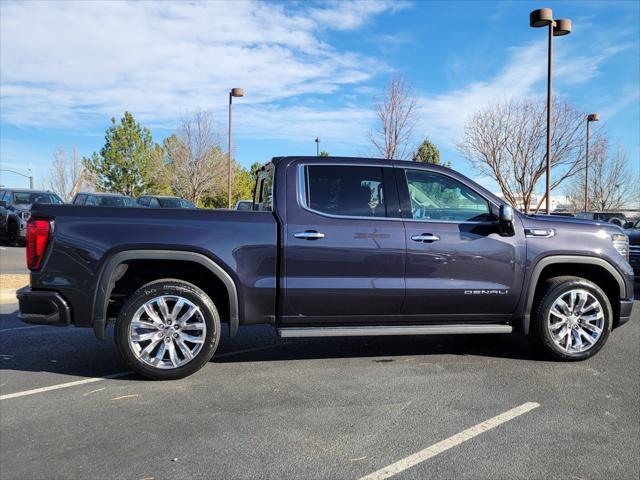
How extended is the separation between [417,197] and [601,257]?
74.8 inches

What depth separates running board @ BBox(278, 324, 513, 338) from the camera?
4328 millimetres

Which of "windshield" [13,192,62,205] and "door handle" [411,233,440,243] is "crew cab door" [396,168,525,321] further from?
"windshield" [13,192,62,205]

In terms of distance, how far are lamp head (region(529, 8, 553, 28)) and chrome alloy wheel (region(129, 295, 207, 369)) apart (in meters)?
12.5

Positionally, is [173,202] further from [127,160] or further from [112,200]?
[127,160]

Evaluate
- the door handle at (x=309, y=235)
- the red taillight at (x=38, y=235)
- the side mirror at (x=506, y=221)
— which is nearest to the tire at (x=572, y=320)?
the side mirror at (x=506, y=221)

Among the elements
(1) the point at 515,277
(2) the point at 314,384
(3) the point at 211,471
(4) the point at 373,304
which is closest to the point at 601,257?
(1) the point at 515,277

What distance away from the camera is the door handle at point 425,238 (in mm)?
4508

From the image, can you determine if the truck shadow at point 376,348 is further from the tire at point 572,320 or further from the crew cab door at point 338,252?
the crew cab door at point 338,252

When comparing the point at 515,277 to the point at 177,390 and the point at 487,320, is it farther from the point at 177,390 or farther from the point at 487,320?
the point at 177,390

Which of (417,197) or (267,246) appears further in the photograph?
(417,197)

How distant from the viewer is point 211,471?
285 cm

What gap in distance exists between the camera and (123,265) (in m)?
4.31

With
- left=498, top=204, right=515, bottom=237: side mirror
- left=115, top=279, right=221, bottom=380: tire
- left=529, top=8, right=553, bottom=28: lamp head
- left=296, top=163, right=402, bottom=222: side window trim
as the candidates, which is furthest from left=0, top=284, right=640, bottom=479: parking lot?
left=529, top=8, right=553, bottom=28: lamp head

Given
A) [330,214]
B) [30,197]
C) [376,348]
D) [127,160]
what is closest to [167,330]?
[330,214]
